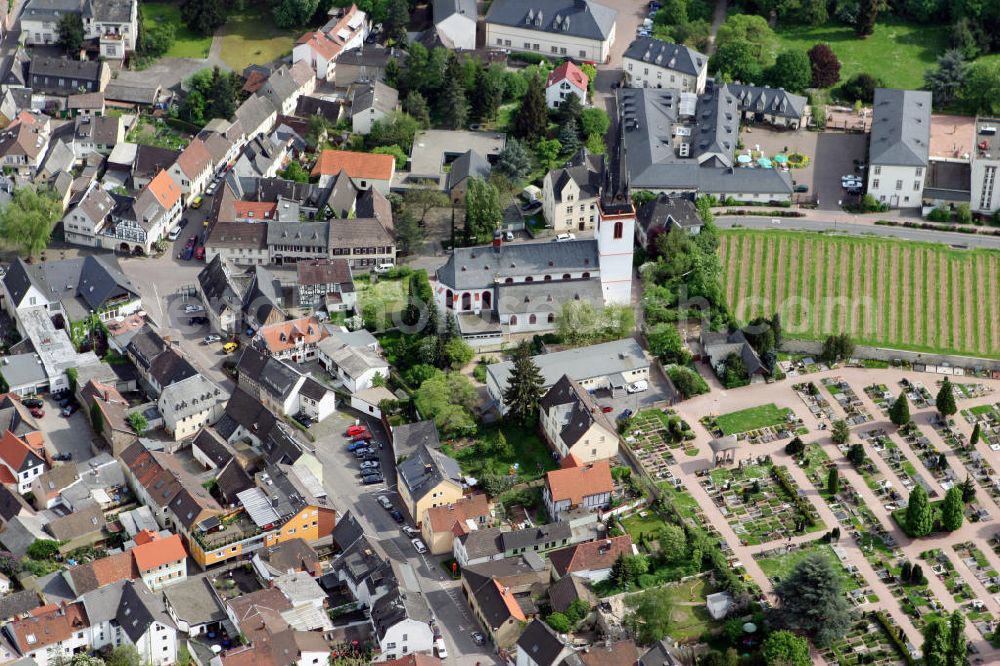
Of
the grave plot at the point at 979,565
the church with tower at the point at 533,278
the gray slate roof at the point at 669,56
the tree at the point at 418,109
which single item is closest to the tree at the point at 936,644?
the grave plot at the point at 979,565

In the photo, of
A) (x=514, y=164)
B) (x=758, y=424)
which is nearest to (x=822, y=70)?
(x=514, y=164)

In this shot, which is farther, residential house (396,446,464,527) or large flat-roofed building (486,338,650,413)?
large flat-roofed building (486,338,650,413)

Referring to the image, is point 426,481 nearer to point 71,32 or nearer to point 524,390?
point 524,390

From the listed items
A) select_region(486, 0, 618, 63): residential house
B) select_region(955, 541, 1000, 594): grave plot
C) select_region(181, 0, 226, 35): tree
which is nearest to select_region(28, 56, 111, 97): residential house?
select_region(181, 0, 226, 35): tree

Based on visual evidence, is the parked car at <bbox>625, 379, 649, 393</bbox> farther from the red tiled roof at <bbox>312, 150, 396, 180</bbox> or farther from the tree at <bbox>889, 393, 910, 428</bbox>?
the red tiled roof at <bbox>312, 150, 396, 180</bbox>

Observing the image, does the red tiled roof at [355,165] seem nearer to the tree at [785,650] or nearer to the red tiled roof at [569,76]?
the red tiled roof at [569,76]

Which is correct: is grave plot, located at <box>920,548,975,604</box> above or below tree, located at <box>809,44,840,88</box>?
below
